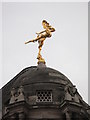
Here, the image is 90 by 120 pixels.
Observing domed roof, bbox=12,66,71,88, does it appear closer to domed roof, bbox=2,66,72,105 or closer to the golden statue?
domed roof, bbox=2,66,72,105

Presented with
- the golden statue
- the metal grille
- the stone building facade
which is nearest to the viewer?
the stone building facade

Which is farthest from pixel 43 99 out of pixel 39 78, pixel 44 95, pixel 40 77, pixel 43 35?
pixel 43 35

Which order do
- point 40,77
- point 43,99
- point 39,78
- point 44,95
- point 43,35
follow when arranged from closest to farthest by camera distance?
point 43,99, point 44,95, point 39,78, point 40,77, point 43,35

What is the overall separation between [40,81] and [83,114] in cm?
397

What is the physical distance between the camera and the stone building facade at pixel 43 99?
83.9 ft

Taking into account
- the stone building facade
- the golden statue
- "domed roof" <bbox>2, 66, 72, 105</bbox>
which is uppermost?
the golden statue

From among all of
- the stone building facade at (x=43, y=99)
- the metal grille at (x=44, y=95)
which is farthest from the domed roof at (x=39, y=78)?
the metal grille at (x=44, y=95)

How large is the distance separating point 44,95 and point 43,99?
347mm

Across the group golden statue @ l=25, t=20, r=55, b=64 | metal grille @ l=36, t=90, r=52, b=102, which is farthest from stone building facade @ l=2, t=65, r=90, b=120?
golden statue @ l=25, t=20, r=55, b=64

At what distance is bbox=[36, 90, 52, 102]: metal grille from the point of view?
27172mm

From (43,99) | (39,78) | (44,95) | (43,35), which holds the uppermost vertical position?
(43,35)

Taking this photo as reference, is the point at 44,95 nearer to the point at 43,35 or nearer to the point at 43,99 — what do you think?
the point at 43,99

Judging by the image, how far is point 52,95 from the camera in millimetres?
27281

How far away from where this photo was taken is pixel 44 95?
27.5 metres
